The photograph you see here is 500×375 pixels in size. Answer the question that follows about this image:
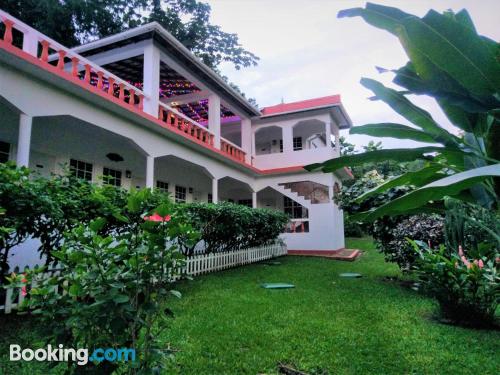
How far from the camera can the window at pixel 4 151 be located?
7.25m

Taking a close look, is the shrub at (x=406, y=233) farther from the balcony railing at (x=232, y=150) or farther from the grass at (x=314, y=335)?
the balcony railing at (x=232, y=150)

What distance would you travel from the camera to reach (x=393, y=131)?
1.53 metres

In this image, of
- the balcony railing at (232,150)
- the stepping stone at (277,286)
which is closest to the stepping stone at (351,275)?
the stepping stone at (277,286)

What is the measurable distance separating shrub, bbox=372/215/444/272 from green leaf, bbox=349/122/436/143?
546cm

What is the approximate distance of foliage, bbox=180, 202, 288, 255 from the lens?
26.8ft

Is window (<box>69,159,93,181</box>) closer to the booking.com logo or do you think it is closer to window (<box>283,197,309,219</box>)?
the booking.com logo

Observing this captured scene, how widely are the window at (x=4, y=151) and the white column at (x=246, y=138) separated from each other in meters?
9.45

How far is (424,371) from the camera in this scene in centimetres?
301

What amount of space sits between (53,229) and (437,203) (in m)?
5.12

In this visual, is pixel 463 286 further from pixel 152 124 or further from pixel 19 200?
pixel 152 124

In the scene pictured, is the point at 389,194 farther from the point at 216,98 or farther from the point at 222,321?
the point at 216,98

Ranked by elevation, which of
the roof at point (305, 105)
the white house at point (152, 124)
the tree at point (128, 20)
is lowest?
the white house at point (152, 124)

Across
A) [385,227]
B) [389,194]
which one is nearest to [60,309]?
[389,194]

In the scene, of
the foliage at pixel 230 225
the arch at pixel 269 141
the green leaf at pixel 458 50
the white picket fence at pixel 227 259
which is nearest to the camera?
the green leaf at pixel 458 50
